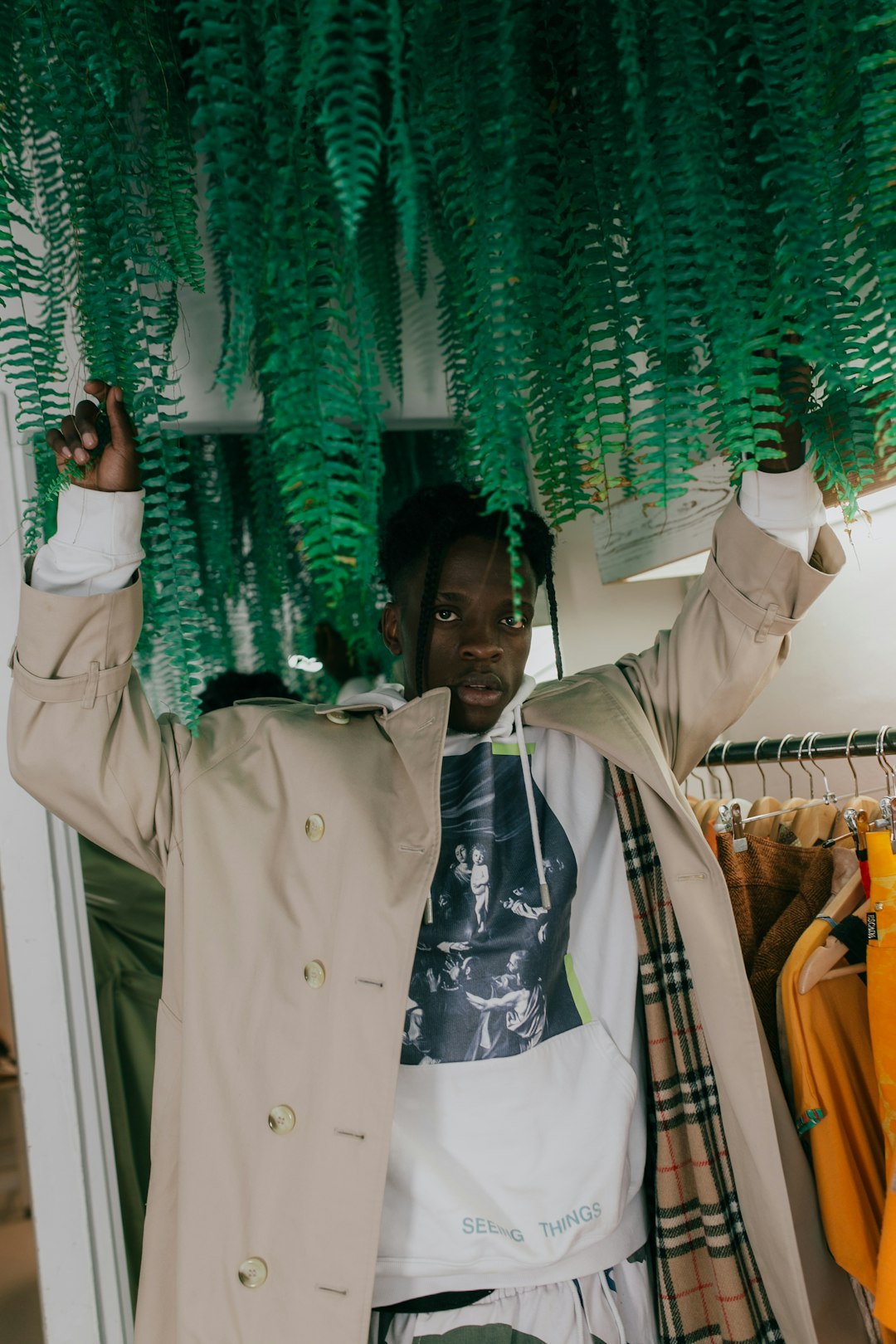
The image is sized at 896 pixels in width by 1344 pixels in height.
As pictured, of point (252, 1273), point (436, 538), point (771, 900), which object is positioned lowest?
point (252, 1273)

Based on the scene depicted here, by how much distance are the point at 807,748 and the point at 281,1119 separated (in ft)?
2.98

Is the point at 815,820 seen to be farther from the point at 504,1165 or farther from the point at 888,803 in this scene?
the point at 504,1165

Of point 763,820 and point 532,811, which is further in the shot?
point 763,820

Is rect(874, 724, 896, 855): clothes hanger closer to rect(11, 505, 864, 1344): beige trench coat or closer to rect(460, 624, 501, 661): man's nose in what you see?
rect(11, 505, 864, 1344): beige trench coat

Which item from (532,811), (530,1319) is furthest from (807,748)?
(530,1319)

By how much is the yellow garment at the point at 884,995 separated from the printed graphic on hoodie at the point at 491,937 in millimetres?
363

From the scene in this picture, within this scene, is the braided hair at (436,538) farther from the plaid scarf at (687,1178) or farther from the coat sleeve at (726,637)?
the plaid scarf at (687,1178)

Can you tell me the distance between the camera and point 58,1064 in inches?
60.8

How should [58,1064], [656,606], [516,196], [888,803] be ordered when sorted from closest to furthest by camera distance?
[516,196]
[888,803]
[58,1064]
[656,606]

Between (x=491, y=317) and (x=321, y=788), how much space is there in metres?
0.68

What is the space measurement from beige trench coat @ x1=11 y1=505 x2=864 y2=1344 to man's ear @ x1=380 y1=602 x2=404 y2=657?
24cm

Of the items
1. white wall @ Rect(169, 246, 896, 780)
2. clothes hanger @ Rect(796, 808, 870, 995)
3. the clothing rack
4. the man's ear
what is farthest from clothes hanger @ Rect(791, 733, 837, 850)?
the man's ear

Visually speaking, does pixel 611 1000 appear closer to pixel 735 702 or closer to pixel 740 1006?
pixel 740 1006

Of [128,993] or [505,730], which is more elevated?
[505,730]
